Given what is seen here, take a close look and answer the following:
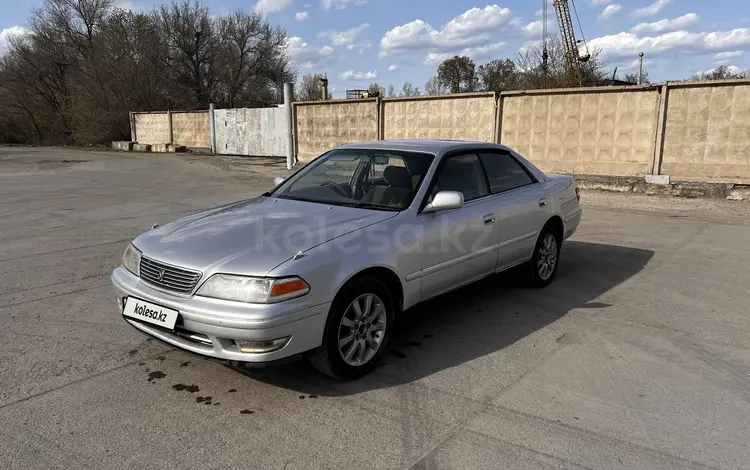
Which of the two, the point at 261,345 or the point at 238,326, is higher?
the point at 238,326

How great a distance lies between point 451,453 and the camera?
279 cm

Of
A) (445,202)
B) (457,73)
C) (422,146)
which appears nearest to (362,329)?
(445,202)

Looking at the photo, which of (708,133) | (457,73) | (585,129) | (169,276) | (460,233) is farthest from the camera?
(457,73)

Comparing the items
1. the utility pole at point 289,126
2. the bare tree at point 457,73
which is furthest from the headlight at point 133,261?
the bare tree at point 457,73

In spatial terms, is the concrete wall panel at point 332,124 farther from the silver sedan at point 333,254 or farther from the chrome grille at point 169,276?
the chrome grille at point 169,276

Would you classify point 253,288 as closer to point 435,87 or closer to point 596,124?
point 596,124

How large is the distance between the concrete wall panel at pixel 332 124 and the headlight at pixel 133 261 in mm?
14946

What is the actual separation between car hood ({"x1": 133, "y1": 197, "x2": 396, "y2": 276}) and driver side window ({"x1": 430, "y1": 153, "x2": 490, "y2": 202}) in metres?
0.73

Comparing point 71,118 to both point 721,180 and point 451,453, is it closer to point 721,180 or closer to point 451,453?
point 721,180

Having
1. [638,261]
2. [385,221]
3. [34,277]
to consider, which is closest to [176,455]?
[385,221]

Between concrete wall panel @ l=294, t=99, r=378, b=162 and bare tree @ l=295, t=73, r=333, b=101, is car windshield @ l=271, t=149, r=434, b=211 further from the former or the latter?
bare tree @ l=295, t=73, r=333, b=101

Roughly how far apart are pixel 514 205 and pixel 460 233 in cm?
99

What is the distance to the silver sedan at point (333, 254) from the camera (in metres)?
3.12

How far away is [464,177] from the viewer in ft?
15.5
